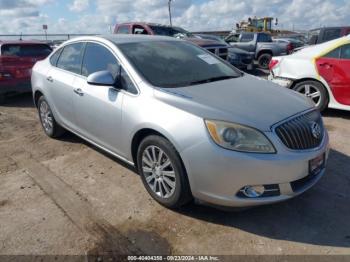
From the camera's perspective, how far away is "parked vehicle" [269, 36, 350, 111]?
5.83 m

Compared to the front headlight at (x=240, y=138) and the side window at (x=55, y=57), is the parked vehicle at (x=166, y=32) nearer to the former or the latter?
the side window at (x=55, y=57)

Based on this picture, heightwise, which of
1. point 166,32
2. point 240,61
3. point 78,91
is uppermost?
point 166,32

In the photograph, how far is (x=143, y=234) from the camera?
9.62 feet

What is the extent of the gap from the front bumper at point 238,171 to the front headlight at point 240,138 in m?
0.05

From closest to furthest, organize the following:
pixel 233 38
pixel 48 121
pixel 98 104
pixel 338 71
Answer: pixel 98 104 → pixel 48 121 → pixel 338 71 → pixel 233 38

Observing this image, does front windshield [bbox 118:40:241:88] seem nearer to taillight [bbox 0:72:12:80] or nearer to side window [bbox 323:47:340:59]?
side window [bbox 323:47:340:59]

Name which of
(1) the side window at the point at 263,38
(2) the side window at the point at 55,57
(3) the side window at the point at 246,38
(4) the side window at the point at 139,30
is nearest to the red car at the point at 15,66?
(2) the side window at the point at 55,57

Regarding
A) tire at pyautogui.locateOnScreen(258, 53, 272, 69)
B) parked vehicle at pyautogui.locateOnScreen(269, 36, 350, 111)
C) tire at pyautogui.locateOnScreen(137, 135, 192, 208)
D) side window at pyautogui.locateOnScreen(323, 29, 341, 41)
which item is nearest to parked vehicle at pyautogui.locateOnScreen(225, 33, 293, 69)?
tire at pyautogui.locateOnScreen(258, 53, 272, 69)

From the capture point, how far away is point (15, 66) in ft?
25.8

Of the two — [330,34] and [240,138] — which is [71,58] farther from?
[330,34]

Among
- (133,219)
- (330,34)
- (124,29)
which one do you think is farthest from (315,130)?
(330,34)

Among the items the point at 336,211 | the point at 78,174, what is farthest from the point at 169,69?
the point at 336,211

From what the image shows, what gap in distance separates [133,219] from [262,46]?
14.2 m

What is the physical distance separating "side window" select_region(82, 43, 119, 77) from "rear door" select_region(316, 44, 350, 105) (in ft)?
13.4
